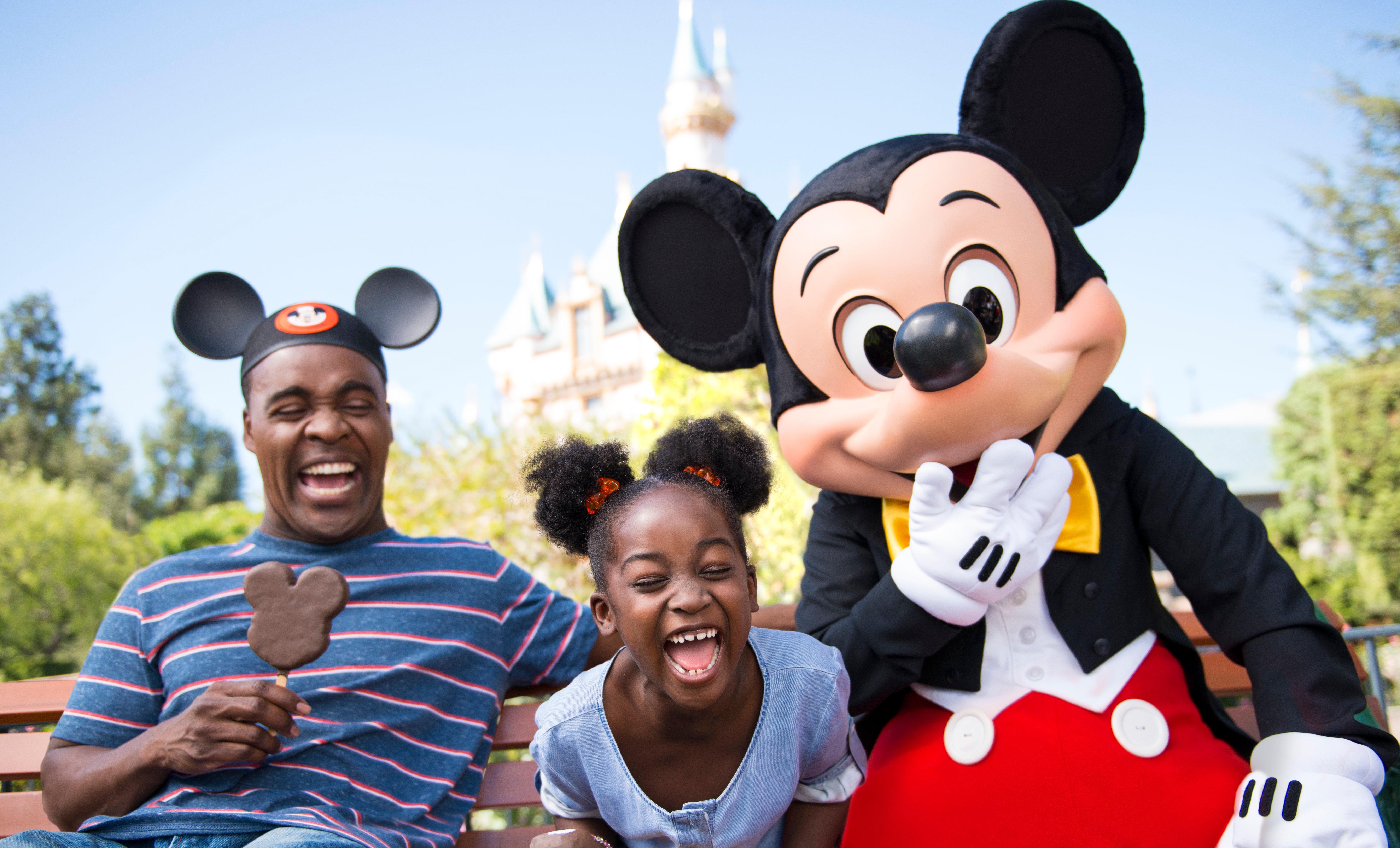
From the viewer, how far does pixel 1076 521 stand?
6.86 ft

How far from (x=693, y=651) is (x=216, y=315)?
1908 mm

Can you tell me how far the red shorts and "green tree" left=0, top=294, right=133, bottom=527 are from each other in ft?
115

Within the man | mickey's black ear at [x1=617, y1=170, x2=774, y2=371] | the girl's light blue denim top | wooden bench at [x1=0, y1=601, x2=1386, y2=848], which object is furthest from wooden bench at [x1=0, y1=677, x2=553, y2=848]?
mickey's black ear at [x1=617, y1=170, x2=774, y2=371]

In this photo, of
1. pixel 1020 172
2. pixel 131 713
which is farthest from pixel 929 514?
pixel 131 713

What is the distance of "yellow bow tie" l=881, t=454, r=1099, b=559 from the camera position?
2076 mm

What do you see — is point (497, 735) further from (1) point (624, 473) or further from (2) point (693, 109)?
(2) point (693, 109)

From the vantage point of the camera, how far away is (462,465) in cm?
921

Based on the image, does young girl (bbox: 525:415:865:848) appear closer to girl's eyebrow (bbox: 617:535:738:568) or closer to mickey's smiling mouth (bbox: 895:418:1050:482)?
girl's eyebrow (bbox: 617:535:738:568)

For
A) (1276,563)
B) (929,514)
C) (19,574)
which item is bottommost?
(19,574)

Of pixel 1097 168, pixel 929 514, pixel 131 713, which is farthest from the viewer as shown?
pixel 1097 168

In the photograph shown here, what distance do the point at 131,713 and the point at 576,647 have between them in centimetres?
108

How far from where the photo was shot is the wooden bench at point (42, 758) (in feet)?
8.57

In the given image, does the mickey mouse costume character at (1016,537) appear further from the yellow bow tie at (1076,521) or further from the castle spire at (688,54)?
the castle spire at (688,54)

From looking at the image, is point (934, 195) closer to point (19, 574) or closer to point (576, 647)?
point (576, 647)
